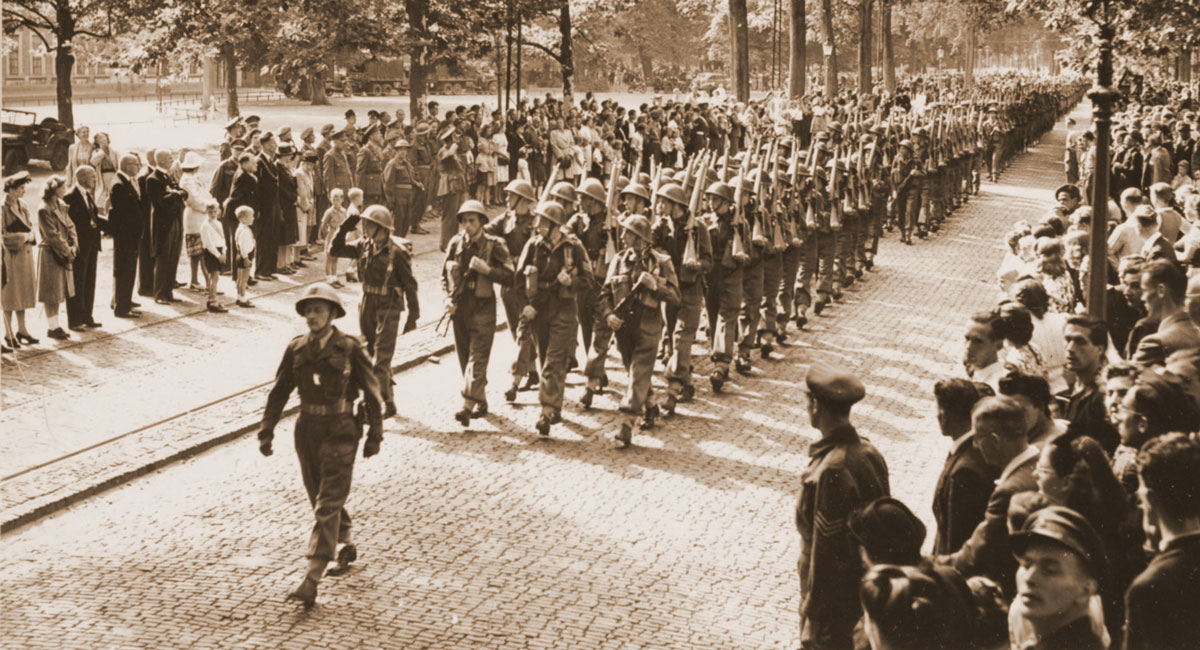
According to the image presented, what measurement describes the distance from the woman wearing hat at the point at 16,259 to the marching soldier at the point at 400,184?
8.48m

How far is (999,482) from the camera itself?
21.7 ft

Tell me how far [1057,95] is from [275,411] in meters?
68.5

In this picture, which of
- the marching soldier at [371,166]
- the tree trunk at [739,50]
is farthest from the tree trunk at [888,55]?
the marching soldier at [371,166]

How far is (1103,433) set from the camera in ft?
25.2

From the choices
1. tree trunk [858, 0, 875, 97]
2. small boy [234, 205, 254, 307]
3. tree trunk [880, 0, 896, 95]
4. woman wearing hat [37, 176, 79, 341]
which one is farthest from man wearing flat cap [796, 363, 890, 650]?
tree trunk [880, 0, 896, 95]

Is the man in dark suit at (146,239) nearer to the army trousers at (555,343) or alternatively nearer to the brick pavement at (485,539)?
the brick pavement at (485,539)

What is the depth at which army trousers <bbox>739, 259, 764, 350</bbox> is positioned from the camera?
15.5 m

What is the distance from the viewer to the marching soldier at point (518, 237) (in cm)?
1414

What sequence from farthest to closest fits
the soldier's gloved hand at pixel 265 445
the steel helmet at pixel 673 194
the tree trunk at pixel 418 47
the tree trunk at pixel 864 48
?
the tree trunk at pixel 864 48
the tree trunk at pixel 418 47
the steel helmet at pixel 673 194
the soldier's gloved hand at pixel 265 445

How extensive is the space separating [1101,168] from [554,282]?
4.69 meters

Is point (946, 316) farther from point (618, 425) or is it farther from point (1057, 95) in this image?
point (1057, 95)

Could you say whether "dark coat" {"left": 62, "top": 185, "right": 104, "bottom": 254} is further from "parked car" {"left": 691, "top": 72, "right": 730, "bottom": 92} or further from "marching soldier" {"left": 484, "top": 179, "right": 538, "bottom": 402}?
"parked car" {"left": 691, "top": 72, "right": 730, "bottom": 92}

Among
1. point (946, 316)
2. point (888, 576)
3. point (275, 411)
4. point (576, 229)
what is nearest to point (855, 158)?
point (946, 316)

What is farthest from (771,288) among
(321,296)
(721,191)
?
(321,296)
